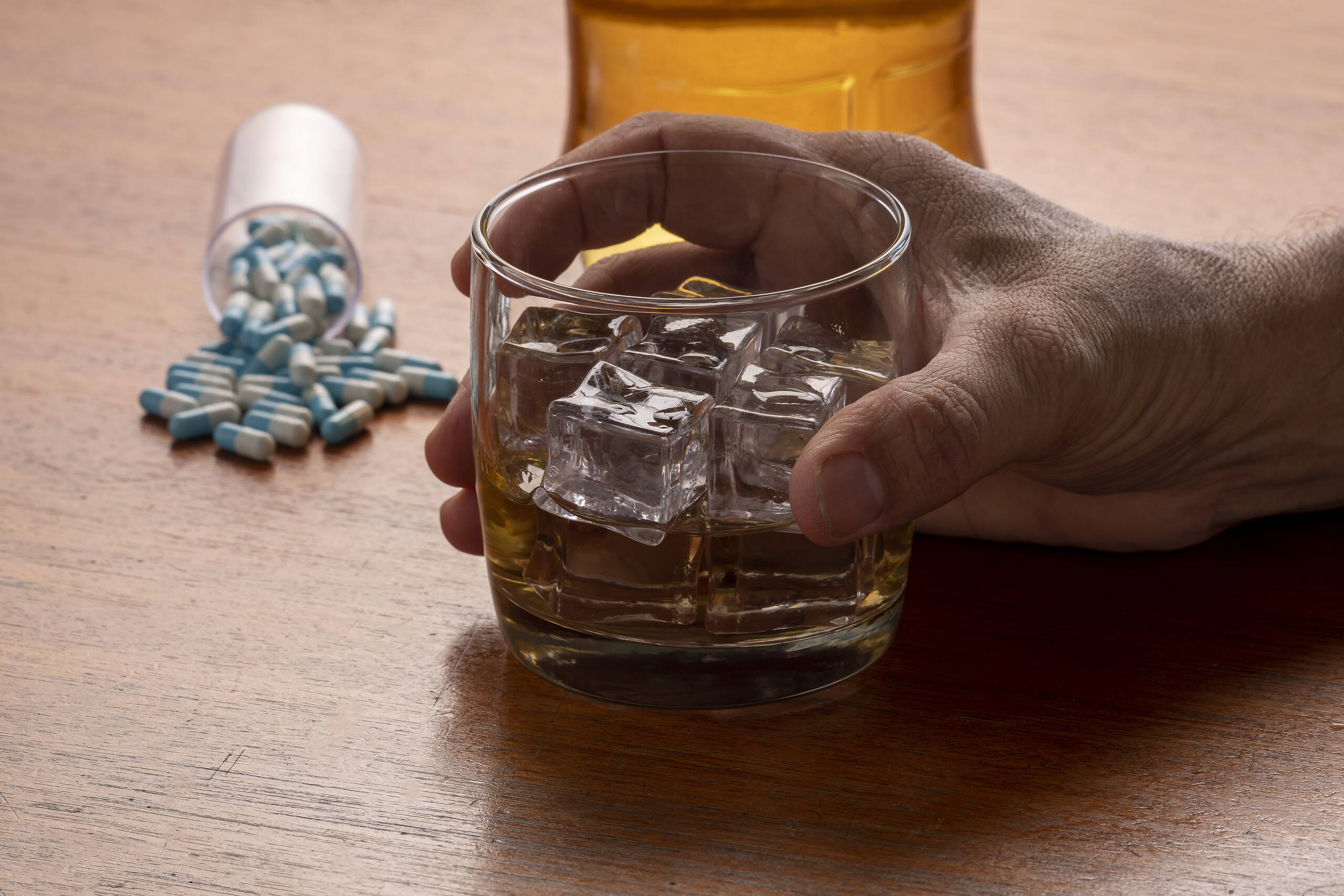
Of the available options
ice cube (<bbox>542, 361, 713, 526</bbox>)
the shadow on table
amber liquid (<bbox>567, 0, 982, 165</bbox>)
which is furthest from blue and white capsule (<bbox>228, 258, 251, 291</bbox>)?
ice cube (<bbox>542, 361, 713, 526</bbox>)

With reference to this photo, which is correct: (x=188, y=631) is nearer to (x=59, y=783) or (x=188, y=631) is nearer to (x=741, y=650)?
(x=59, y=783)

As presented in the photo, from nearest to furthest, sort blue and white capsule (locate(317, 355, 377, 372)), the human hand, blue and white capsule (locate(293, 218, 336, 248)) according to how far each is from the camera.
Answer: the human hand, blue and white capsule (locate(317, 355, 377, 372)), blue and white capsule (locate(293, 218, 336, 248))

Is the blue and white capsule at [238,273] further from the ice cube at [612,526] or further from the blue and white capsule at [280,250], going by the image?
the ice cube at [612,526]

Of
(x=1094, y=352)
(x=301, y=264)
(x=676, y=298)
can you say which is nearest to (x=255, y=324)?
(x=301, y=264)

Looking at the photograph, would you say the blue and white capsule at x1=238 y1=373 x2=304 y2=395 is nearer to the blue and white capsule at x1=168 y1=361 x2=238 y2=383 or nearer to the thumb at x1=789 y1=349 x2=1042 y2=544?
the blue and white capsule at x1=168 y1=361 x2=238 y2=383

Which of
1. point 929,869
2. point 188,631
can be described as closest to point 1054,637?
point 929,869

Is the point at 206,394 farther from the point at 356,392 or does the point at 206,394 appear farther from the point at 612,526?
the point at 612,526
